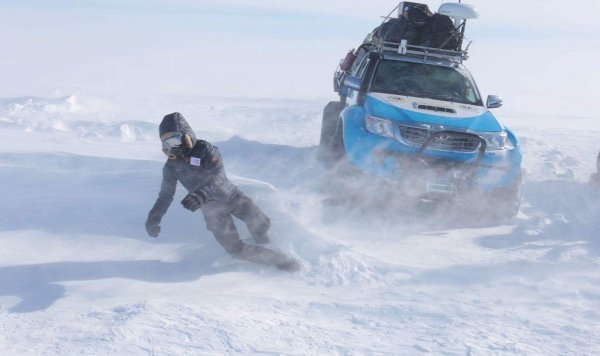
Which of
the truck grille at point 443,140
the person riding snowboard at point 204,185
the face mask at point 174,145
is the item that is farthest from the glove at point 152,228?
the truck grille at point 443,140

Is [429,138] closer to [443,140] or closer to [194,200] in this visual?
[443,140]

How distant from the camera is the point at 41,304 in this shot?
426 cm

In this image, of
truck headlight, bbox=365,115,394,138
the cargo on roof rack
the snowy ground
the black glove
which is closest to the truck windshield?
the cargo on roof rack

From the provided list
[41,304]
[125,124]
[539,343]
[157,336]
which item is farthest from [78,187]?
[125,124]

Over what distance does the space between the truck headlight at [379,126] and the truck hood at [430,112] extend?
8 cm

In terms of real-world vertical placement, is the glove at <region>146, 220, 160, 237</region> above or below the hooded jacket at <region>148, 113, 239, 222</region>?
below

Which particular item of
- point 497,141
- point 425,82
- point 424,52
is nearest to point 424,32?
point 424,52

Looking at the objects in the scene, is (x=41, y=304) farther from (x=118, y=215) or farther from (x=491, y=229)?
(x=491, y=229)

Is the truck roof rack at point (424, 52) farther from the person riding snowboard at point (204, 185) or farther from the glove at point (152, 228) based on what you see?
the glove at point (152, 228)

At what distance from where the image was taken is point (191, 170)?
195 inches

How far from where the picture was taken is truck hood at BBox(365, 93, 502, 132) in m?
6.56

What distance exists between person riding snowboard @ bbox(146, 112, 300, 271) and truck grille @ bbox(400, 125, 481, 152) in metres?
2.15

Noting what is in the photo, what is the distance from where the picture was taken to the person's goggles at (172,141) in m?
4.87

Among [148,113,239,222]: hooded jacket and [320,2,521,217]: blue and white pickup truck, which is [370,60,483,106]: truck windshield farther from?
[148,113,239,222]: hooded jacket
